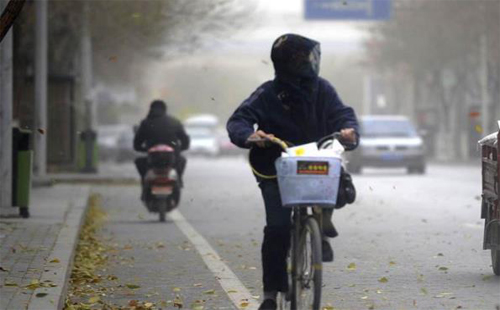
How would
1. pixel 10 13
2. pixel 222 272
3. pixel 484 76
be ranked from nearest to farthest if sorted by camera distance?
pixel 10 13, pixel 222 272, pixel 484 76

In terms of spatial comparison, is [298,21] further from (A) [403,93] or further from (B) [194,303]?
(B) [194,303]

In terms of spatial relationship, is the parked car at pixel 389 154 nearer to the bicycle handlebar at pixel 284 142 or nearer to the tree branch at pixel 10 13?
the tree branch at pixel 10 13

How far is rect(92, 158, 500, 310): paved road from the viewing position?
9.96m

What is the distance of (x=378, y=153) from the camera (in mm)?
37875

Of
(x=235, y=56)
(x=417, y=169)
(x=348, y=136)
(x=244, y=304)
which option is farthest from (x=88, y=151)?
(x=235, y=56)

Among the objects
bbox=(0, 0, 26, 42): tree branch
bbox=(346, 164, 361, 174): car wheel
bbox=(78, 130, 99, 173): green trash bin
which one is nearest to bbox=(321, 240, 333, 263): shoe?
bbox=(0, 0, 26, 42): tree branch

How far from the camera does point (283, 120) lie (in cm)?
796

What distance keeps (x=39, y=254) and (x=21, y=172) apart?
5.12 meters

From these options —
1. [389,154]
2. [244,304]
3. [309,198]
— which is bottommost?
[389,154]

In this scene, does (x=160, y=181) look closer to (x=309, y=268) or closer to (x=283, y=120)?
(x=283, y=120)

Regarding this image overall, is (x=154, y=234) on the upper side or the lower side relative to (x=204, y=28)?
lower

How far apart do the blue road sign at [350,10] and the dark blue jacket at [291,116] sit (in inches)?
1399


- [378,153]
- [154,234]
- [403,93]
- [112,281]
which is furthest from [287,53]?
[403,93]

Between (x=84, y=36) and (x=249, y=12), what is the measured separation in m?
4.15
